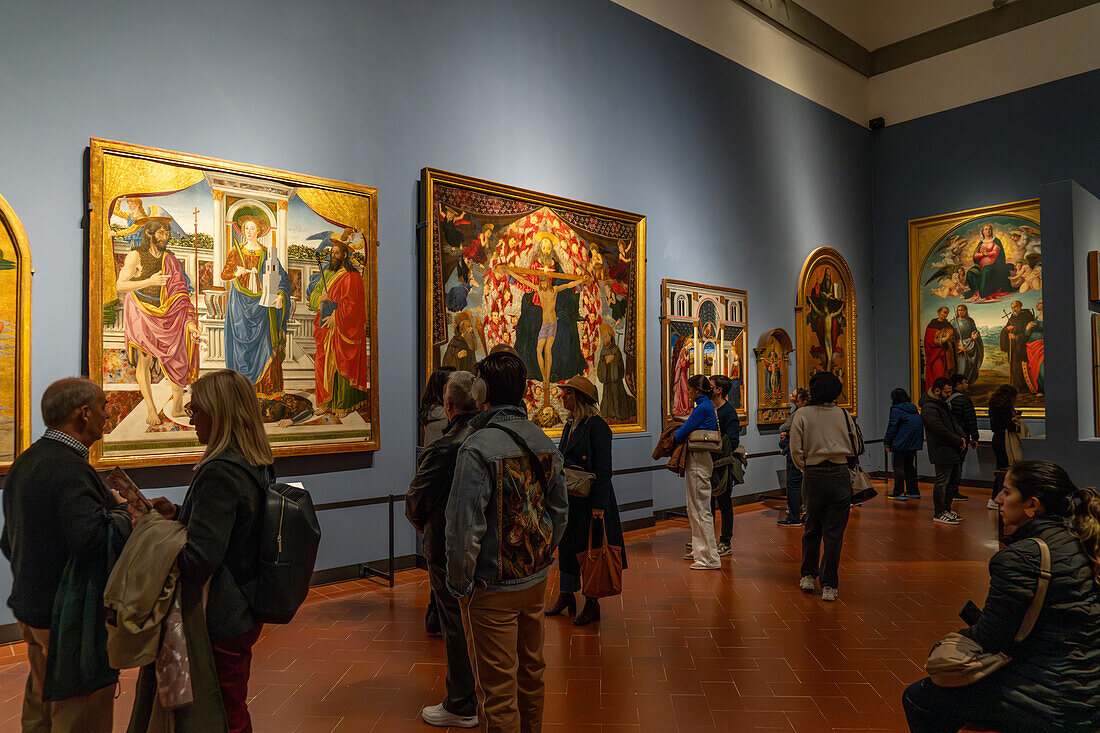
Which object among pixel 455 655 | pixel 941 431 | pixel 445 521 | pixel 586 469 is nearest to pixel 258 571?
pixel 445 521

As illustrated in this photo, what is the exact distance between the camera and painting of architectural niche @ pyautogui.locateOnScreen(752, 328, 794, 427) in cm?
1137

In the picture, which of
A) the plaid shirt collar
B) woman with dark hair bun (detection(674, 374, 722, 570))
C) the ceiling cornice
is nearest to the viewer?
the plaid shirt collar

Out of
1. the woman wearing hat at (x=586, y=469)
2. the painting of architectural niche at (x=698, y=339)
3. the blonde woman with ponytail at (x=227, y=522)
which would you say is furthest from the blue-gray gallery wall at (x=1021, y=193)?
the blonde woman with ponytail at (x=227, y=522)

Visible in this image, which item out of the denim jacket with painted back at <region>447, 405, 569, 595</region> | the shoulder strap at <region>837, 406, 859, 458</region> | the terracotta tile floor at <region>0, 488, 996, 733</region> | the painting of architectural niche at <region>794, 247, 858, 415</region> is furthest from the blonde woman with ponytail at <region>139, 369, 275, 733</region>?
the painting of architectural niche at <region>794, 247, 858, 415</region>

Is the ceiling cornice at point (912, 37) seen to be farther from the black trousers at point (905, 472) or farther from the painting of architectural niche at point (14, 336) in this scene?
the painting of architectural niche at point (14, 336)

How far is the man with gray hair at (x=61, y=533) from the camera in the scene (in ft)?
7.99

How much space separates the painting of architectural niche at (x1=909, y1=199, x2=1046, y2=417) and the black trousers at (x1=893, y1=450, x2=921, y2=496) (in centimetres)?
237

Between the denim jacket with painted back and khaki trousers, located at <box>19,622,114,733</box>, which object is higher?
the denim jacket with painted back

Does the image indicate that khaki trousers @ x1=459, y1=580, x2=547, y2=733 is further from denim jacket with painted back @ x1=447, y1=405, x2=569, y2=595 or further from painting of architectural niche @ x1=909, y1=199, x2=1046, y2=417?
painting of architectural niche @ x1=909, y1=199, x2=1046, y2=417

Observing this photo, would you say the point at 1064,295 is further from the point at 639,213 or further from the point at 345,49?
the point at 345,49

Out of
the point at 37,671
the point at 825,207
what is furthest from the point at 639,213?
the point at 37,671

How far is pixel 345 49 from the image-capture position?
21.9 feet

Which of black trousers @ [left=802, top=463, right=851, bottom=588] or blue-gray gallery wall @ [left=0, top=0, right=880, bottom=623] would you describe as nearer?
blue-gray gallery wall @ [left=0, top=0, right=880, bottom=623]

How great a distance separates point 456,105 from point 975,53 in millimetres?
10947
